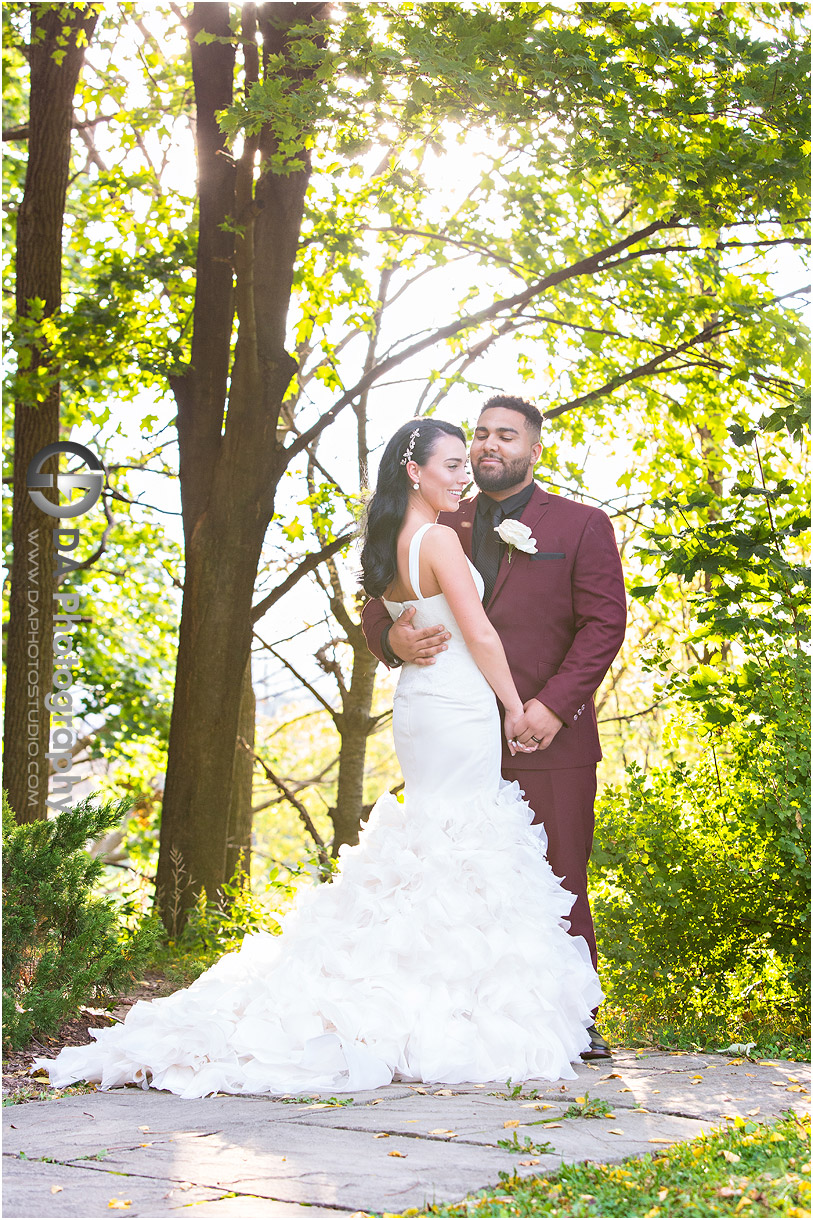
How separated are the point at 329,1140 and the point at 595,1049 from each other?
1550 millimetres

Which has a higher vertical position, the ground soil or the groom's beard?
the groom's beard

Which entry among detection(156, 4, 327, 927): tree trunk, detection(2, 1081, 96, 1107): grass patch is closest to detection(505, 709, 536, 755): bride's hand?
detection(2, 1081, 96, 1107): grass patch

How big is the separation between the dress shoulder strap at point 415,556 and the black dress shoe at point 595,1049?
1768 mm

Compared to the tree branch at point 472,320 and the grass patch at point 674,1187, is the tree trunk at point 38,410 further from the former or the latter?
the grass patch at point 674,1187

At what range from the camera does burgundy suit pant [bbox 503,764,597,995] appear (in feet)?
14.1

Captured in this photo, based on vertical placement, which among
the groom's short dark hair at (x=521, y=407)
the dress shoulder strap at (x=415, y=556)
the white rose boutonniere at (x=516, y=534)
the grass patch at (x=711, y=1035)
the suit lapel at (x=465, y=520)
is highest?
the groom's short dark hair at (x=521, y=407)

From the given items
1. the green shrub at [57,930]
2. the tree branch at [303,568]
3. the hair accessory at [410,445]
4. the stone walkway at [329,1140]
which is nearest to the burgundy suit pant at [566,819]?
the stone walkway at [329,1140]

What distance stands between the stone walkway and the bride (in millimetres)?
149

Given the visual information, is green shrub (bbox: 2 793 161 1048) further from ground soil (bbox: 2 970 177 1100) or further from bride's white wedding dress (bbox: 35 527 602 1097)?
bride's white wedding dress (bbox: 35 527 602 1097)

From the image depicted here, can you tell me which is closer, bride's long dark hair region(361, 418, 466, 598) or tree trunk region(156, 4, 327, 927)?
bride's long dark hair region(361, 418, 466, 598)

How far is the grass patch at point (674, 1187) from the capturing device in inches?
89.1

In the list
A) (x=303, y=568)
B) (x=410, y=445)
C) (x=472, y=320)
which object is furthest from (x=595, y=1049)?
(x=472, y=320)

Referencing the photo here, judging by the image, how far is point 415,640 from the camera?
4203 millimetres

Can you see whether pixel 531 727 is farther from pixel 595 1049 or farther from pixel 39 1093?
pixel 39 1093
